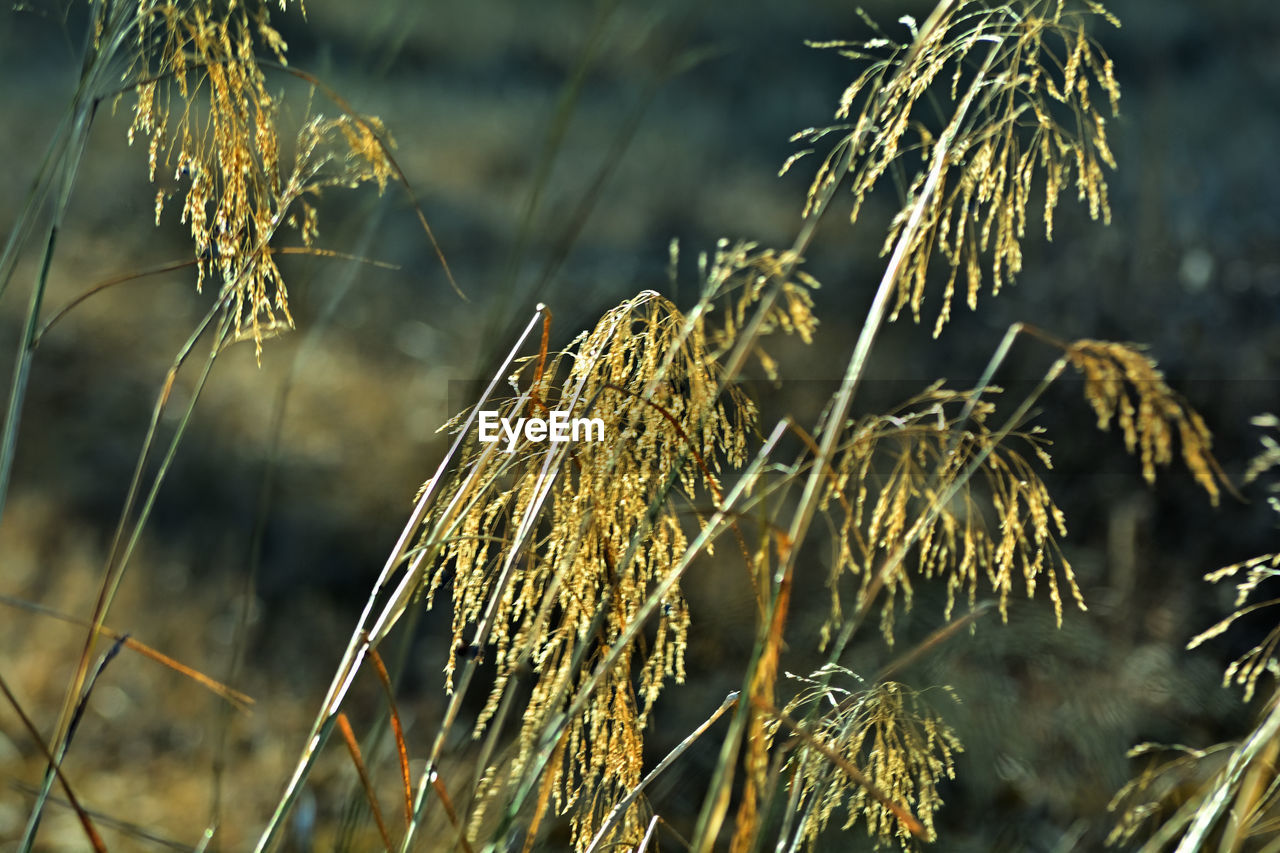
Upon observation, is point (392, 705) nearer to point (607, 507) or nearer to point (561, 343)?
point (607, 507)

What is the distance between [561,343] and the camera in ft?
8.01

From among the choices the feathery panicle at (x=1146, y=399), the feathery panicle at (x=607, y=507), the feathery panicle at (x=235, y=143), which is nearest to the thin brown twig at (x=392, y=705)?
the feathery panicle at (x=607, y=507)

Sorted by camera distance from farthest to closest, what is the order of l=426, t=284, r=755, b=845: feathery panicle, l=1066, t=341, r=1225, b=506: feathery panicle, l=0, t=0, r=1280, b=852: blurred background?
l=0, t=0, r=1280, b=852: blurred background → l=426, t=284, r=755, b=845: feathery panicle → l=1066, t=341, r=1225, b=506: feathery panicle

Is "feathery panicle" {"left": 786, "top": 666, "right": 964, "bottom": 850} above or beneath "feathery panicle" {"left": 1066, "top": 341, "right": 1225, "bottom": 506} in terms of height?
beneath

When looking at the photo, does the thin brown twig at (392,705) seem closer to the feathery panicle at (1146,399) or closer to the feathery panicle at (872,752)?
the feathery panicle at (872,752)

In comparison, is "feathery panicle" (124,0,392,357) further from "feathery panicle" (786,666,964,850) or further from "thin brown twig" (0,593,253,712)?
"feathery panicle" (786,666,964,850)

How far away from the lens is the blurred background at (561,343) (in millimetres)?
1807

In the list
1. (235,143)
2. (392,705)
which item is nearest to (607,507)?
(392,705)

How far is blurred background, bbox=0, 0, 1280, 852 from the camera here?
5.93ft

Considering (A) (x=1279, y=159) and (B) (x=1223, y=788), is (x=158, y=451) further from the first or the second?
(A) (x=1279, y=159)

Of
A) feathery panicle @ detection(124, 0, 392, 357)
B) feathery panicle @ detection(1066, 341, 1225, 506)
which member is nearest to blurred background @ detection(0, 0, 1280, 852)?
feathery panicle @ detection(124, 0, 392, 357)

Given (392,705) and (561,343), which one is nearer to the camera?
(392,705)

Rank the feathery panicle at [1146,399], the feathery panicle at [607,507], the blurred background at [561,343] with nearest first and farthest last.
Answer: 1. the feathery panicle at [1146,399]
2. the feathery panicle at [607,507]
3. the blurred background at [561,343]

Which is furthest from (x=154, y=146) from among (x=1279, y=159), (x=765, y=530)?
(x=1279, y=159)
